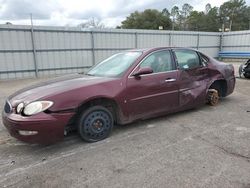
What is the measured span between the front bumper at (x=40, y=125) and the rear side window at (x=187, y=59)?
2.52 m

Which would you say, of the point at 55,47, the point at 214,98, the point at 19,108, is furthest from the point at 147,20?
the point at 19,108

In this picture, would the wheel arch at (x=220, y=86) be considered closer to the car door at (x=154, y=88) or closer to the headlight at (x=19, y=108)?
the car door at (x=154, y=88)

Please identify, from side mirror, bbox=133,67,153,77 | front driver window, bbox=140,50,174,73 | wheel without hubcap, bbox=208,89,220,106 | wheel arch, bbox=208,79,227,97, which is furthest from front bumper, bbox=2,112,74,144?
wheel arch, bbox=208,79,227,97

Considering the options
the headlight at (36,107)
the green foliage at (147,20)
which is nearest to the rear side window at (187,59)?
the headlight at (36,107)

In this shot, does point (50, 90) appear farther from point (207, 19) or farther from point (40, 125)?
point (207, 19)

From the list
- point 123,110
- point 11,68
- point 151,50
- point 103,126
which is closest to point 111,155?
point 103,126

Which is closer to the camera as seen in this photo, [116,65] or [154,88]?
[154,88]

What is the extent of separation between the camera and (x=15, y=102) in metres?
3.11

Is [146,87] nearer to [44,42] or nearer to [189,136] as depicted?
[189,136]

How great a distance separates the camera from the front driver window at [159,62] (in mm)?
4016

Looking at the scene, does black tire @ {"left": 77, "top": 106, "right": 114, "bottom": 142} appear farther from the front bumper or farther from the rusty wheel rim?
the rusty wheel rim

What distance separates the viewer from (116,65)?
413 cm

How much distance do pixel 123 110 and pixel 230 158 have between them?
1.73 meters

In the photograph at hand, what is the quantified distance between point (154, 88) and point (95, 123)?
1268 mm
